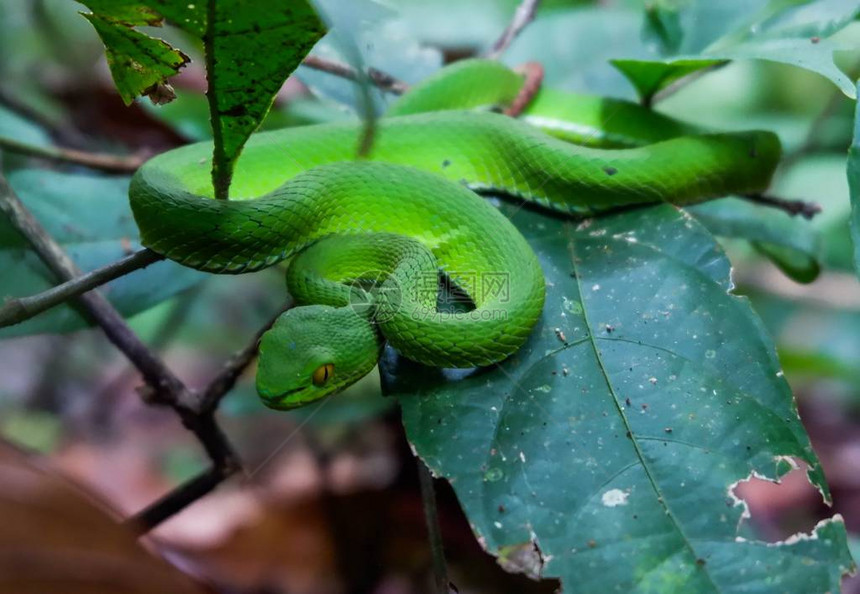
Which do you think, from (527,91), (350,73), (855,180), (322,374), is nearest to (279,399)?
(322,374)

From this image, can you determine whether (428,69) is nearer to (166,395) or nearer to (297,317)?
(297,317)

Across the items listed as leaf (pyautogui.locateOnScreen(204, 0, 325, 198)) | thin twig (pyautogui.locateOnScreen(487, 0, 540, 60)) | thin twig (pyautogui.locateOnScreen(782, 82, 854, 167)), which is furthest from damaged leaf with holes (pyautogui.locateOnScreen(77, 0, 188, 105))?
thin twig (pyautogui.locateOnScreen(782, 82, 854, 167))

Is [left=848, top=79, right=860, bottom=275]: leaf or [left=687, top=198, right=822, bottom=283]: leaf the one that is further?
[left=687, top=198, right=822, bottom=283]: leaf

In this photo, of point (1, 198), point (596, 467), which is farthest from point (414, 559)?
point (1, 198)

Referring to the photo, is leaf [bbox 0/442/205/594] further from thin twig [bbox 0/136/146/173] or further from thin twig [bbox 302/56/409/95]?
thin twig [bbox 0/136/146/173]

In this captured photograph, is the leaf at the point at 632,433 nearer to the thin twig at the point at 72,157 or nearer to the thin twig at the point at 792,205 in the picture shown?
the thin twig at the point at 792,205

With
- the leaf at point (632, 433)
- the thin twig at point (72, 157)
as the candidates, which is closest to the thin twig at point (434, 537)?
the leaf at point (632, 433)

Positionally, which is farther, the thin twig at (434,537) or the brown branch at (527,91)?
the brown branch at (527,91)
